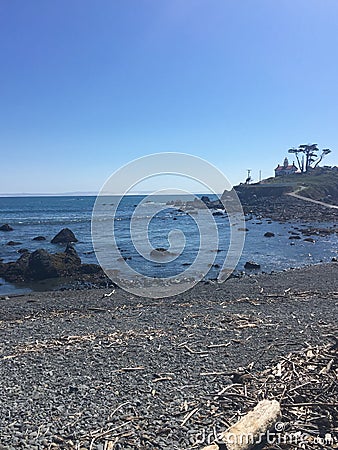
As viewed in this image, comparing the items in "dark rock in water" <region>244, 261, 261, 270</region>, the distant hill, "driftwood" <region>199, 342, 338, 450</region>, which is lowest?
"dark rock in water" <region>244, 261, 261, 270</region>

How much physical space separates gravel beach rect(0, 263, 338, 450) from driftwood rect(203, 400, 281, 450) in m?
0.43

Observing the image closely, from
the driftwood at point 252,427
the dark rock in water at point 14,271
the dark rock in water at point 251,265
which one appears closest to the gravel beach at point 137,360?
the driftwood at point 252,427

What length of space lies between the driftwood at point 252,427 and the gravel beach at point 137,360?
0.43 meters

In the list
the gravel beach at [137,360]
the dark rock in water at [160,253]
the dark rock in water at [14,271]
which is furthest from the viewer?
the dark rock in water at [160,253]

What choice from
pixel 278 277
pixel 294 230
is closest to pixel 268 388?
pixel 278 277

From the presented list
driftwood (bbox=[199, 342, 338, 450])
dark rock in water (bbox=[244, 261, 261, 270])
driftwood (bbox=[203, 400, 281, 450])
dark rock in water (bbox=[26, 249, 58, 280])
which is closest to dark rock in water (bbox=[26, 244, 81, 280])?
dark rock in water (bbox=[26, 249, 58, 280])

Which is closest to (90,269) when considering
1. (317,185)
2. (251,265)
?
(251,265)

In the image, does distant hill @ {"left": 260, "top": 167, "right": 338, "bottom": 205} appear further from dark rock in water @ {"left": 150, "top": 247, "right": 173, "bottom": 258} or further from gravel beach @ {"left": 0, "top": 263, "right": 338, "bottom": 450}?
gravel beach @ {"left": 0, "top": 263, "right": 338, "bottom": 450}

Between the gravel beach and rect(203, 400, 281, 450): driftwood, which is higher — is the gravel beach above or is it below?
below

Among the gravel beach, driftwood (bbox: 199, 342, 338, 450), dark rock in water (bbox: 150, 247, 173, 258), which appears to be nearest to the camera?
driftwood (bbox: 199, 342, 338, 450)

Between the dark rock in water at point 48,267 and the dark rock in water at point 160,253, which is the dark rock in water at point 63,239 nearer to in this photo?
the dark rock in water at point 160,253

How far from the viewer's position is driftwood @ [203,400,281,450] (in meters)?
4.08

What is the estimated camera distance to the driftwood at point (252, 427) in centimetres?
408

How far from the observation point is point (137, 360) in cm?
690
